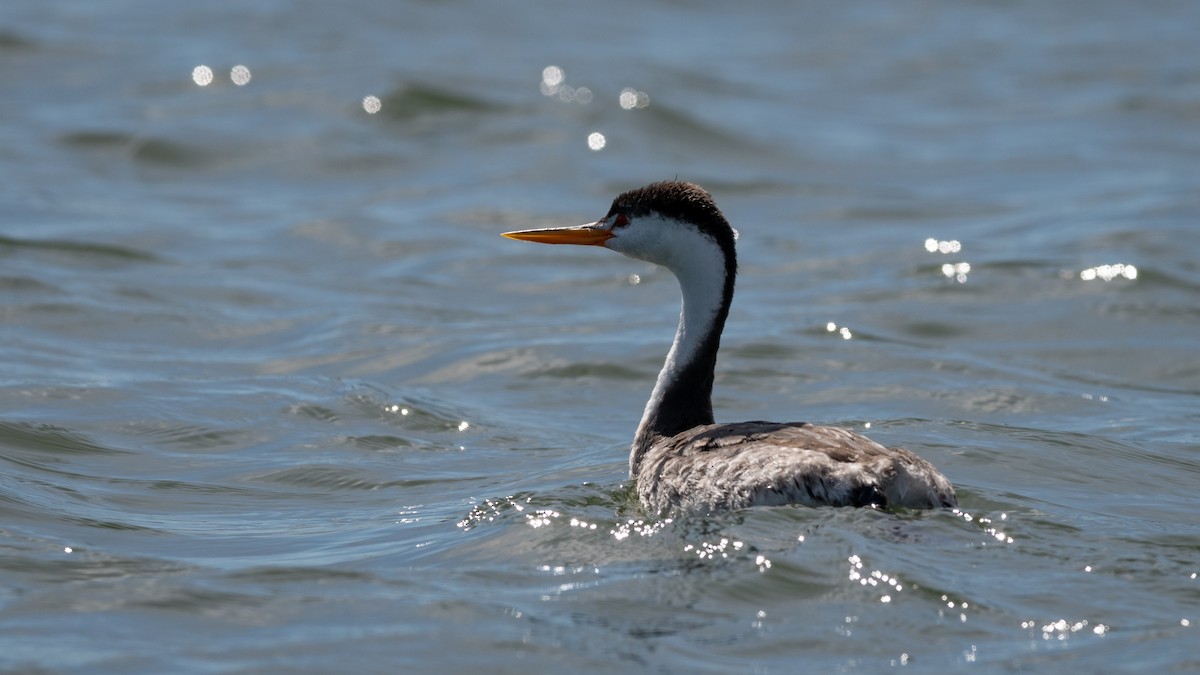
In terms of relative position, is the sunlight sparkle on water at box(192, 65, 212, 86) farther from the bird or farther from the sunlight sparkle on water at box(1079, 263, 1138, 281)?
the bird

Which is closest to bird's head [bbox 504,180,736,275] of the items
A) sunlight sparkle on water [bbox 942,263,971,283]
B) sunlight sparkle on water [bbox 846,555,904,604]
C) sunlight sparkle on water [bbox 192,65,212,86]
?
sunlight sparkle on water [bbox 846,555,904,604]

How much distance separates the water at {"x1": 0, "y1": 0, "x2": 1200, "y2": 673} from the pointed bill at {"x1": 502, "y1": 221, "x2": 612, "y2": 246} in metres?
A: 1.34

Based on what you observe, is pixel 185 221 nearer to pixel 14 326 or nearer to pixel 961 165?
pixel 14 326

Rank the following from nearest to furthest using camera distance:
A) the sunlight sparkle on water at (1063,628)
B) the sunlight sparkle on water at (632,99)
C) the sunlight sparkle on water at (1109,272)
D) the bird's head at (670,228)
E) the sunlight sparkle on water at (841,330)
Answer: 1. the sunlight sparkle on water at (1063,628)
2. the bird's head at (670,228)
3. the sunlight sparkle on water at (841,330)
4. the sunlight sparkle on water at (1109,272)
5. the sunlight sparkle on water at (632,99)

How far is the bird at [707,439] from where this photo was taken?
7285 millimetres

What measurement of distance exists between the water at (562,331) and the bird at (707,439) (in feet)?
0.50

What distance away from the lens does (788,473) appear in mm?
7285

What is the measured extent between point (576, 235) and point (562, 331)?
439 centimetres

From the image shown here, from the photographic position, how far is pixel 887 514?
723cm

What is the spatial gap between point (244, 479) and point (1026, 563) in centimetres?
461

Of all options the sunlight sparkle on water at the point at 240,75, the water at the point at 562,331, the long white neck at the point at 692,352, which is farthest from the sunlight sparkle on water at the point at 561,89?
the long white neck at the point at 692,352

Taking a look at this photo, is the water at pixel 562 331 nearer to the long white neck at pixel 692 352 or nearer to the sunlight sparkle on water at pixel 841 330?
the sunlight sparkle on water at pixel 841 330

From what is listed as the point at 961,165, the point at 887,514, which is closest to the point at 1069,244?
the point at 961,165

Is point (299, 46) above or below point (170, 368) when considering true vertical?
above
